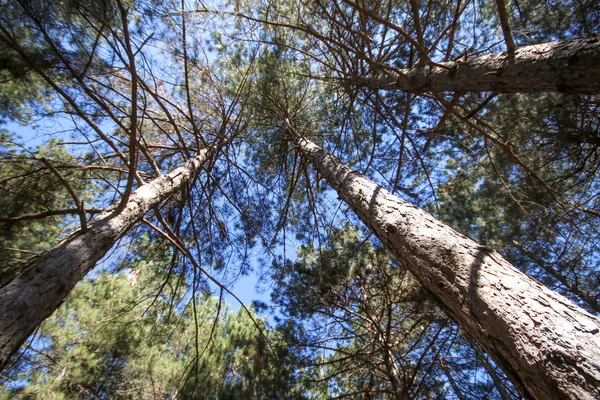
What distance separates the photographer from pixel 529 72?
159cm

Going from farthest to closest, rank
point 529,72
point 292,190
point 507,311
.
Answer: point 292,190, point 529,72, point 507,311

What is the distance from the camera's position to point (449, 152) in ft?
12.9

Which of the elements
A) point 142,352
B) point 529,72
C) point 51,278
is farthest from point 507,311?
point 142,352

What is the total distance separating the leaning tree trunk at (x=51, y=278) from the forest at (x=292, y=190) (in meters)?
0.01

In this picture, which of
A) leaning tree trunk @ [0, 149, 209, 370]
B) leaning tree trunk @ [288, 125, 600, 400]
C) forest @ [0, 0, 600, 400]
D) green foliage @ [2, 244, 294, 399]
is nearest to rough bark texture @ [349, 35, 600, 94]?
forest @ [0, 0, 600, 400]

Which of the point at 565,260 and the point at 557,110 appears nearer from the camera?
the point at 557,110

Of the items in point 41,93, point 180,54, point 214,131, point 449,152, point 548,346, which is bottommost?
point 548,346

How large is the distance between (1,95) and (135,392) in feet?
14.7

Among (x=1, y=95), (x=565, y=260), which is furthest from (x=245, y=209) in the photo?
(x=565, y=260)

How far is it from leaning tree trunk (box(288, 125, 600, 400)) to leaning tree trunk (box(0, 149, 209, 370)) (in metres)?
1.75

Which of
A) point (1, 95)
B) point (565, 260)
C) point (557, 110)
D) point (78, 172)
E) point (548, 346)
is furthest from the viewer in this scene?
point (565, 260)

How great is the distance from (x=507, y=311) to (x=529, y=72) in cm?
135

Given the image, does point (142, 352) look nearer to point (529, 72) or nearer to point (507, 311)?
point (507, 311)

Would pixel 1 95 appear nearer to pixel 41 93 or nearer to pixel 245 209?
pixel 41 93
